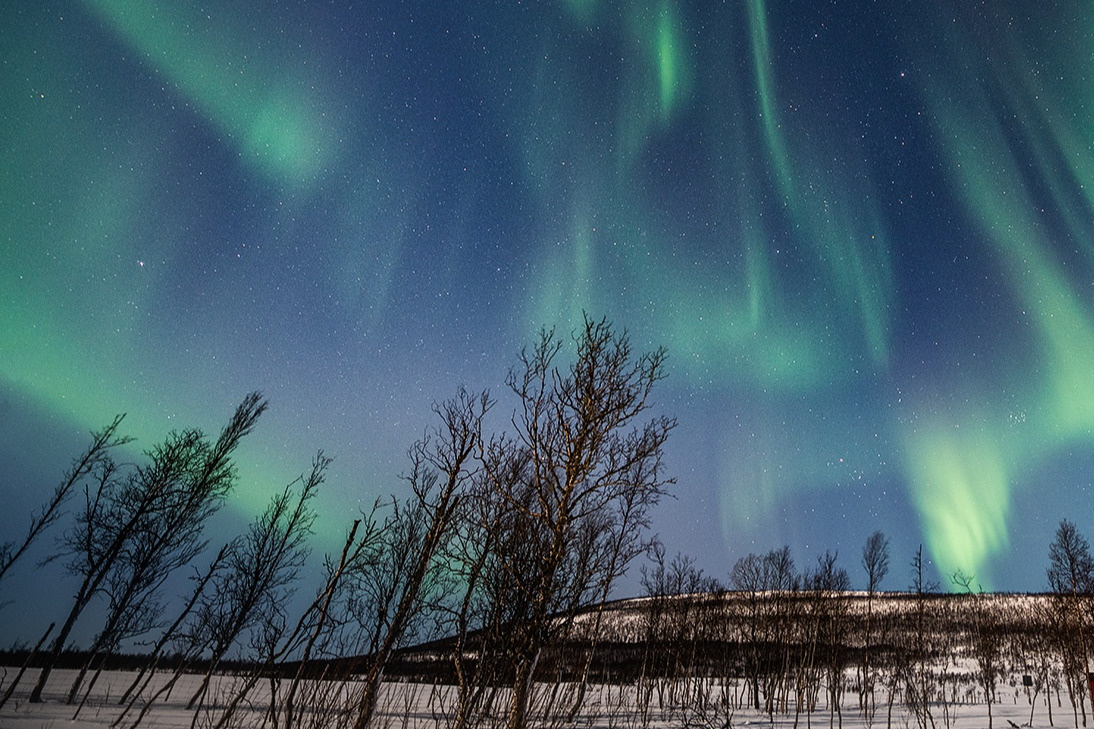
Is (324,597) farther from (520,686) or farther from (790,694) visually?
(790,694)

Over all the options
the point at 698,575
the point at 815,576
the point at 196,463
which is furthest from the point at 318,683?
the point at 815,576

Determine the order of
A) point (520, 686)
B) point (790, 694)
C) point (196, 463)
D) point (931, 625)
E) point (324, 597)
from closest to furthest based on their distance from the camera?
point (324, 597), point (520, 686), point (196, 463), point (790, 694), point (931, 625)

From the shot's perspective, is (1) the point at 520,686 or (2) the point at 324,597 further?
(1) the point at 520,686

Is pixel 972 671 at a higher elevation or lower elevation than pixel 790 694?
higher

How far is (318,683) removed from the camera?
6184 mm

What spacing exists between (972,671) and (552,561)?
5707 cm

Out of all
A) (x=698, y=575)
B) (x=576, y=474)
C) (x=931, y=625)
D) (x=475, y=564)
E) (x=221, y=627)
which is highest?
(x=931, y=625)

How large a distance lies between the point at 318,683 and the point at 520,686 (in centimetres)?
331

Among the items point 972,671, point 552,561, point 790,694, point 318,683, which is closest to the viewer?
point 318,683

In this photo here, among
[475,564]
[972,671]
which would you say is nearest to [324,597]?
[475,564]

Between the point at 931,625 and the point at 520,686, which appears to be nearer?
the point at 520,686

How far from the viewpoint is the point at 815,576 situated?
41.3 metres

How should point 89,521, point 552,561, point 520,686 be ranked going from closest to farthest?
point 520,686 < point 552,561 < point 89,521

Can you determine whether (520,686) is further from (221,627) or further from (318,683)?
(221,627)
